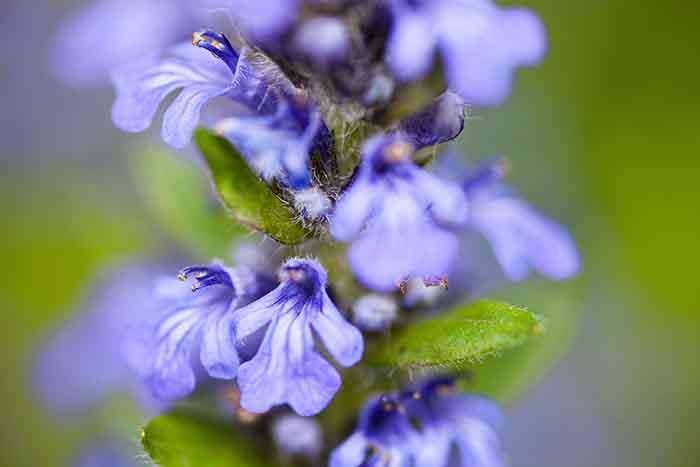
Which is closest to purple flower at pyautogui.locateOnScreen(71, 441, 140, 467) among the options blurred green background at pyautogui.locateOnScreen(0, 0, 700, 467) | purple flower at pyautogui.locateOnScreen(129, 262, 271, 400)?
purple flower at pyautogui.locateOnScreen(129, 262, 271, 400)

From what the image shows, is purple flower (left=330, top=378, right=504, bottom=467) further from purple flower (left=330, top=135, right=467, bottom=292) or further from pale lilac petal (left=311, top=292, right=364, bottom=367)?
purple flower (left=330, top=135, right=467, bottom=292)

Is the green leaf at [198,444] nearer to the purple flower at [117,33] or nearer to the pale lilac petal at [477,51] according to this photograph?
the pale lilac petal at [477,51]

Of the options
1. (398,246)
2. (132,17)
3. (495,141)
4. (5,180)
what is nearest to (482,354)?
(398,246)

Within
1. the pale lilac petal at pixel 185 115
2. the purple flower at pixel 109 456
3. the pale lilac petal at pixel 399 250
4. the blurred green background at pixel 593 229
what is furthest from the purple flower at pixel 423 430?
the blurred green background at pixel 593 229

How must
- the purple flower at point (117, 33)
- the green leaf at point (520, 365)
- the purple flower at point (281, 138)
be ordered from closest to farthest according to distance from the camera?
the purple flower at point (281, 138) < the green leaf at point (520, 365) < the purple flower at point (117, 33)

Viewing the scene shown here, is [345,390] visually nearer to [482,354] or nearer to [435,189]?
[482,354]

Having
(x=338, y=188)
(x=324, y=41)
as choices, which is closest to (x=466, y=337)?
(x=338, y=188)

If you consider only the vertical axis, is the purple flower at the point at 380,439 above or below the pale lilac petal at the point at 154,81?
below

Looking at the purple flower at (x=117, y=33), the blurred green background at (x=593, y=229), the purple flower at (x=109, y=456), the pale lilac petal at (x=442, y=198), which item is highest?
the pale lilac petal at (x=442, y=198)
